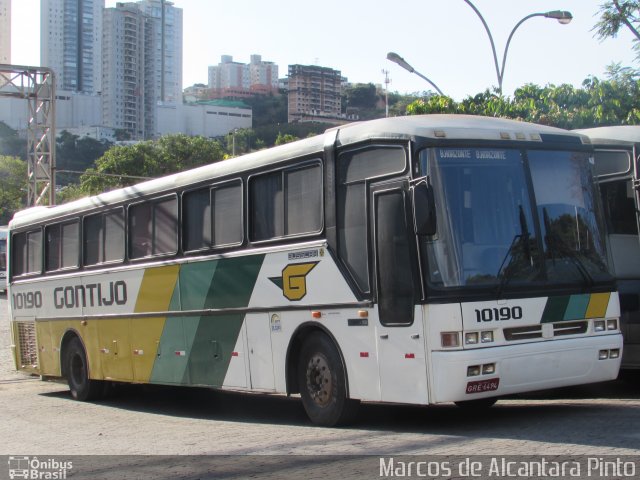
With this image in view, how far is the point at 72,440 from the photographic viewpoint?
10258 millimetres

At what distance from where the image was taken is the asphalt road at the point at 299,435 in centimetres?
744

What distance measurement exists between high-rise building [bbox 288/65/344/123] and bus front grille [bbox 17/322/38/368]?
15655 cm

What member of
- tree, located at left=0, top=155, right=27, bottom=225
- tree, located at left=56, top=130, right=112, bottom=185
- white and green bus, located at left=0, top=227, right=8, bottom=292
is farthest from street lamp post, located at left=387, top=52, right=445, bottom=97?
tree, located at left=56, top=130, right=112, bottom=185

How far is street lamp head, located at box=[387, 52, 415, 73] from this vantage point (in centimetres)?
2338

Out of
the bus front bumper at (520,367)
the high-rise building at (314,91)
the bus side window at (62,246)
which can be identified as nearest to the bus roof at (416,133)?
the bus front bumper at (520,367)

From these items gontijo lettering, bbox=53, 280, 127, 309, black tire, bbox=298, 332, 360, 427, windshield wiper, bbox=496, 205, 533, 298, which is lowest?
black tire, bbox=298, 332, 360, 427

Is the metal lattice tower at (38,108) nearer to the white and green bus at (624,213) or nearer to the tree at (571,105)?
the tree at (571,105)

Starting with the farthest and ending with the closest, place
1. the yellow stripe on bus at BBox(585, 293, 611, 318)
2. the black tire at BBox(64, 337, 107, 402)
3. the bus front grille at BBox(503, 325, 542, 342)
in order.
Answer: the black tire at BBox(64, 337, 107, 402), the yellow stripe on bus at BBox(585, 293, 611, 318), the bus front grille at BBox(503, 325, 542, 342)

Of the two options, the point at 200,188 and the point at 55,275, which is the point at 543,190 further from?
the point at 55,275

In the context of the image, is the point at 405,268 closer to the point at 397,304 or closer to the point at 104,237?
the point at 397,304

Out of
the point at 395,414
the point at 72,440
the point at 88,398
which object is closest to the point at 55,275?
the point at 88,398

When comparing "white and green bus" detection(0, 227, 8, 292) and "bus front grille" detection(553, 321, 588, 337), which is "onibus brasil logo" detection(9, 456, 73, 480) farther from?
"white and green bus" detection(0, 227, 8, 292)

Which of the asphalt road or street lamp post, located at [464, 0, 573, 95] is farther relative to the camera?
street lamp post, located at [464, 0, 573, 95]

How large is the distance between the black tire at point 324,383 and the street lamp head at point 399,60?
1479cm
